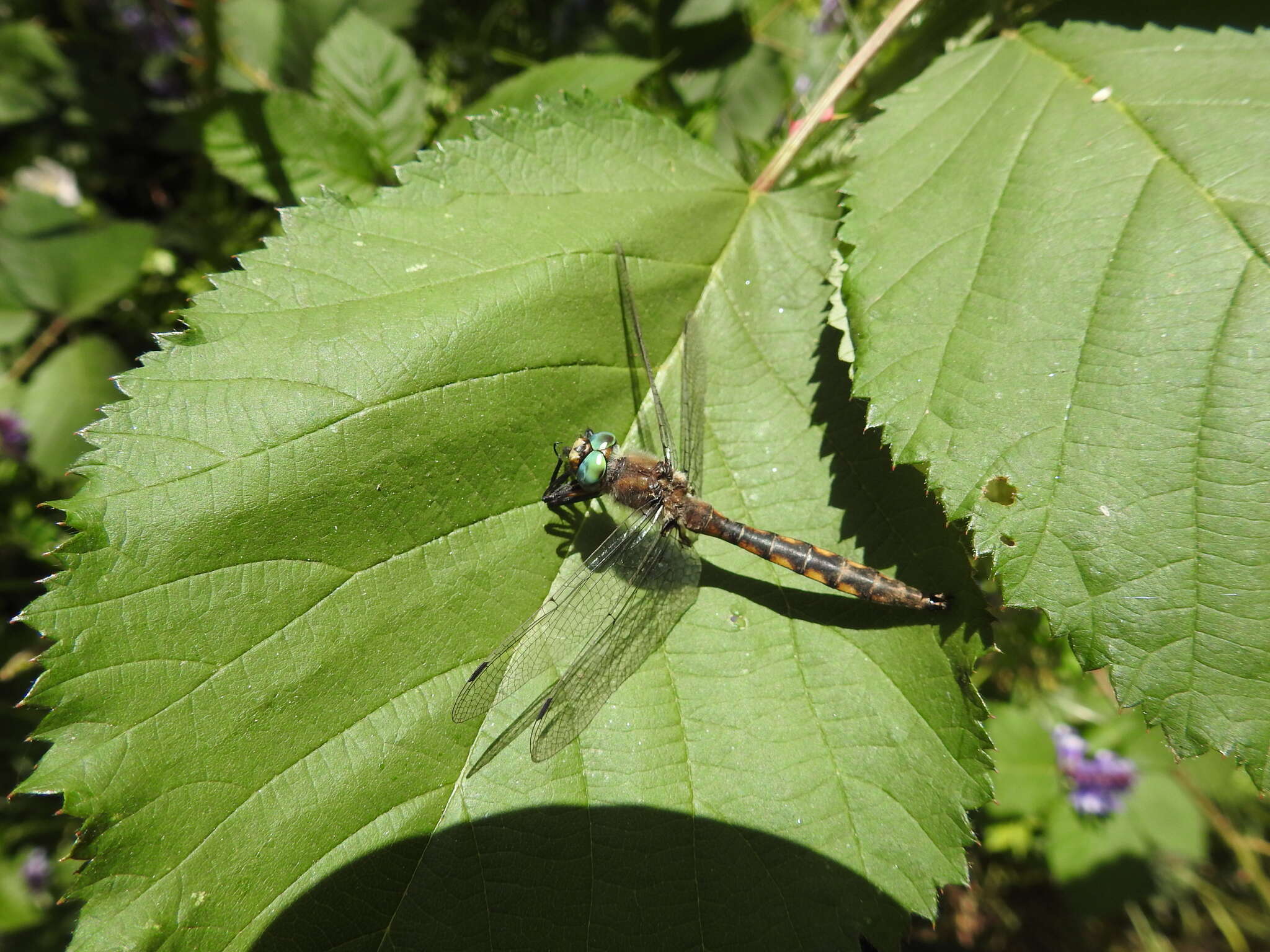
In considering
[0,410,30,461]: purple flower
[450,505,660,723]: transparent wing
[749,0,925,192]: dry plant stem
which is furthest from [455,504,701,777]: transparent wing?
[0,410,30,461]: purple flower

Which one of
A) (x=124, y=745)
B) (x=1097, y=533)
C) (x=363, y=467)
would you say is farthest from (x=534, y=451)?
(x=1097, y=533)

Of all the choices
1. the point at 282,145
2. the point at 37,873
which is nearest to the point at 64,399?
the point at 282,145

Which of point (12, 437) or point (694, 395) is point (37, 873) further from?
point (694, 395)

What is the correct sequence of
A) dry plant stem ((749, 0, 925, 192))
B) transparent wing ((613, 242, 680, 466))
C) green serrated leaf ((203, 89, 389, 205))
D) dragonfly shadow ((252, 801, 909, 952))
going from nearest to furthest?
dragonfly shadow ((252, 801, 909, 952)) → transparent wing ((613, 242, 680, 466)) → dry plant stem ((749, 0, 925, 192)) → green serrated leaf ((203, 89, 389, 205))

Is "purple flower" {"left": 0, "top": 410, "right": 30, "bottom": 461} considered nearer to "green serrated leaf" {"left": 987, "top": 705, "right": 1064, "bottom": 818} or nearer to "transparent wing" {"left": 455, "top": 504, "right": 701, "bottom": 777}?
"transparent wing" {"left": 455, "top": 504, "right": 701, "bottom": 777}

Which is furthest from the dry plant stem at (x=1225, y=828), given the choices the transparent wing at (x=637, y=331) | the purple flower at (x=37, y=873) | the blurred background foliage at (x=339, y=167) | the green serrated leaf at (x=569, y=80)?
the purple flower at (x=37, y=873)

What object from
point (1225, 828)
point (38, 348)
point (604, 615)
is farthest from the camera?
point (1225, 828)
